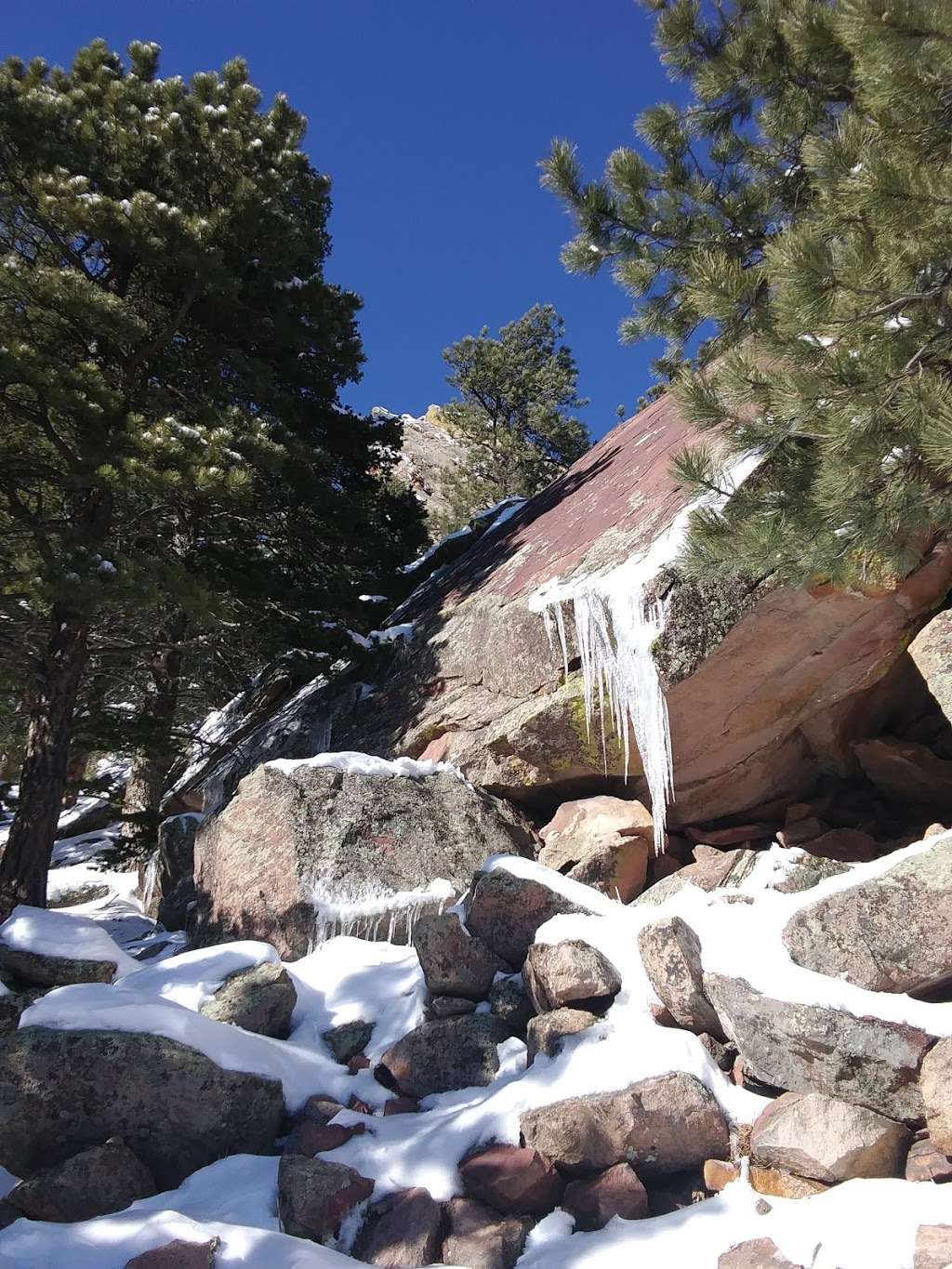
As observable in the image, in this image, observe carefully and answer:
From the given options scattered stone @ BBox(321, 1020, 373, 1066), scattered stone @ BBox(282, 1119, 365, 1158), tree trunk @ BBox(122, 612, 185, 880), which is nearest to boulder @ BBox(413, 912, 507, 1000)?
scattered stone @ BBox(321, 1020, 373, 1066)

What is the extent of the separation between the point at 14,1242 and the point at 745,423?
4.75 metres

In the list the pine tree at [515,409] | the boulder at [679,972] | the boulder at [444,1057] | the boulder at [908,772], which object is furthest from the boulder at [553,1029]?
the pine tree at [515,409]

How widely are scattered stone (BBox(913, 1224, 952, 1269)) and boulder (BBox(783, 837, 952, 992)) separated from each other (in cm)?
104

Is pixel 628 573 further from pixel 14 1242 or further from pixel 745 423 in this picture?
pixel 14 1242

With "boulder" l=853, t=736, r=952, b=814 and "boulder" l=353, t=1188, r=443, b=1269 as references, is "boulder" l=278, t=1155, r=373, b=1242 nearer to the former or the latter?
"boulder" l=353, t=1188, r=443, b=1269

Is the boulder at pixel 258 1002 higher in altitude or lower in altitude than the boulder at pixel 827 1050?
higher

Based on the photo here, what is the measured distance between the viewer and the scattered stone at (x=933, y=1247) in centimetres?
267

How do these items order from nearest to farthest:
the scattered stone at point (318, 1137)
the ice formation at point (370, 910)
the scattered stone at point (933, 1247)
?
the scattered stone at point (933, 1247), the scattered stone at point (318, 1137), the ice formation at point (370, 910)

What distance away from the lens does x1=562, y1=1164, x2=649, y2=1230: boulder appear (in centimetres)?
337

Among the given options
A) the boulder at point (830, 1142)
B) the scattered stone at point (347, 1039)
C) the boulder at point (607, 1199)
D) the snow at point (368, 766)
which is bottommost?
the boulder at point (607, 1199)

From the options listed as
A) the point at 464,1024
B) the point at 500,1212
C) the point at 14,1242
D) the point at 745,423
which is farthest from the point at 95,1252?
the point at 745,423

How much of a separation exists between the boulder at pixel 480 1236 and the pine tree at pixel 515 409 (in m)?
16.0

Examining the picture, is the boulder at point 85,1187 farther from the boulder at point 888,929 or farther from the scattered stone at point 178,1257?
the boulder at point 888,929

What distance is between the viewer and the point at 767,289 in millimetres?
4816
